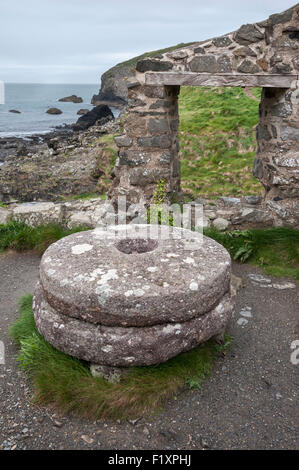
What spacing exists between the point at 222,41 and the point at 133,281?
458 centimetres

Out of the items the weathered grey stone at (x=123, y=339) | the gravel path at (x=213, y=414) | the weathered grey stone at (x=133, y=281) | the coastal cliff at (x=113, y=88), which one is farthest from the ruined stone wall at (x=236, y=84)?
the coastal cliff at (x=113, y=88)

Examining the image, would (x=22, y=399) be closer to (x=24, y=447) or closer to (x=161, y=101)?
(x=24, y=447)

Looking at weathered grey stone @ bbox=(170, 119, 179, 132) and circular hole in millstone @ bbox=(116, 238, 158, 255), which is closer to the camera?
circular hole in millstone @ bbox=(116, 238, 158, 255)

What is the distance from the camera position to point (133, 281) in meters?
3.71

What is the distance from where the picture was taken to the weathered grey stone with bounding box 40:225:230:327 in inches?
140

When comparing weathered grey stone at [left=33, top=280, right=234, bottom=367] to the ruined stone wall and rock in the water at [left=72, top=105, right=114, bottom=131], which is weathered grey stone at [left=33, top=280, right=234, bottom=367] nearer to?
the ruined stone wall

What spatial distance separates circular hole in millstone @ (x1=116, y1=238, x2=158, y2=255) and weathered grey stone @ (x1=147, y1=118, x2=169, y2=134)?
289 centimetres

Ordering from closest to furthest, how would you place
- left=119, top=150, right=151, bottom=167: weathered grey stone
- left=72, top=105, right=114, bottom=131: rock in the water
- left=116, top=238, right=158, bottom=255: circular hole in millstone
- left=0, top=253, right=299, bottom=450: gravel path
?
left=0, top=253, right=299, bottom=450: gravel path < left=116, top=238, right=158, bottom=255: circular hole in millstone < left=119, top=150, right=151, bottom=167: weathered grey stone < left=72, top=105, right=114, bottom=131: rock in the water

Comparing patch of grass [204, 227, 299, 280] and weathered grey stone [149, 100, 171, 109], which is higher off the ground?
weathered grey stone [149, 100, 171, 109]

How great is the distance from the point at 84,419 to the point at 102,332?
752 mm

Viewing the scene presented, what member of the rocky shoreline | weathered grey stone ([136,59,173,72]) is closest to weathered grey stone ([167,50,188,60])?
weathered grey stone ([136,59,173,72])

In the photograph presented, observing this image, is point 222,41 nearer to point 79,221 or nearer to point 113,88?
point 79,221

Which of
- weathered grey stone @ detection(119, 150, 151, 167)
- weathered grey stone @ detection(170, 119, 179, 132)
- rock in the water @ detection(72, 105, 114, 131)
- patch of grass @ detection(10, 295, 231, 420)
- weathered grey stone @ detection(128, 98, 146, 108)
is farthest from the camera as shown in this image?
rock in the water @ detection(72, 105, 114, 131)

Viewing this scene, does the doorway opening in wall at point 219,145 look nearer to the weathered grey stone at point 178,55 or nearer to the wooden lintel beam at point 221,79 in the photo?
the wooden lintel beam at point 221,79
